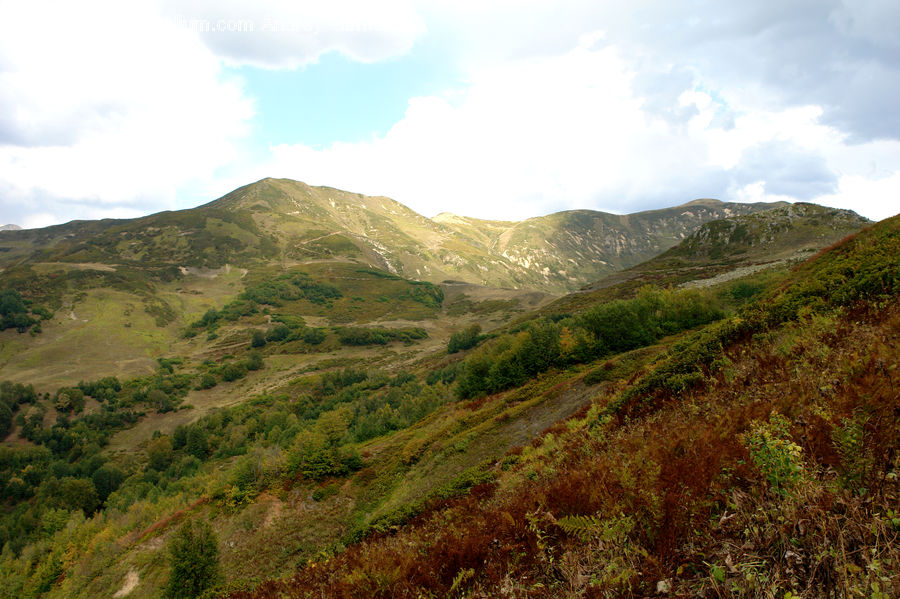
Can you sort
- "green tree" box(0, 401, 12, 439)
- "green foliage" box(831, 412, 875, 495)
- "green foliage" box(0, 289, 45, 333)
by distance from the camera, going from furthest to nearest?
1. "green foliage" box(0, 289, 45, 333)
2. "green tree" box(0, 401, 12, 439)
3. "green foliage" box(831, 412, 875, 495)

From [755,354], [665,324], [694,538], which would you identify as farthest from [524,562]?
[665,324]

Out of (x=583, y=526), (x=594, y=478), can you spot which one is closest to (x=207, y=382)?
(x=594, y=478)

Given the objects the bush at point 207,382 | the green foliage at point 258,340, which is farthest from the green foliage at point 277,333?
the bush at point 207,382

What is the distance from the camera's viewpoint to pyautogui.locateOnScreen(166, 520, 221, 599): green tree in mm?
20797

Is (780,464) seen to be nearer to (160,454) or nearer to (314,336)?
(160,454)

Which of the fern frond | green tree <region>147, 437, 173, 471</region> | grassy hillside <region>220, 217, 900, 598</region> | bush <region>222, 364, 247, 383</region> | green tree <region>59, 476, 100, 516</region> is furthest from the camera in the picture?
bush <region>222, 364, 247, 383</region>

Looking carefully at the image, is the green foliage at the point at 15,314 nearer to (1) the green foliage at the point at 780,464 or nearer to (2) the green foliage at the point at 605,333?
(2) the green foliage at the point at 605,333

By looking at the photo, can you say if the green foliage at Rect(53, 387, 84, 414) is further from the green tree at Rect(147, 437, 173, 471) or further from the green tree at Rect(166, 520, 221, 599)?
the green tree at Rect(166, 520, 221, 599)

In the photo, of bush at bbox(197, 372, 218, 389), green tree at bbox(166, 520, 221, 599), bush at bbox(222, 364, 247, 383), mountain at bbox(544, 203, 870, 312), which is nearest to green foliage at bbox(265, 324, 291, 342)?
bush at bbox(222, 364, 247, 383)

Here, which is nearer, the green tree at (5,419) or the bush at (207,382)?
the green tree at (5,419)

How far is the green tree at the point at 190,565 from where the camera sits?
819 inches

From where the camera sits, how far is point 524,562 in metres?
5.87

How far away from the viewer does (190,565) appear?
2102 centimetres

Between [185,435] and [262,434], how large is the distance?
85.9ft
